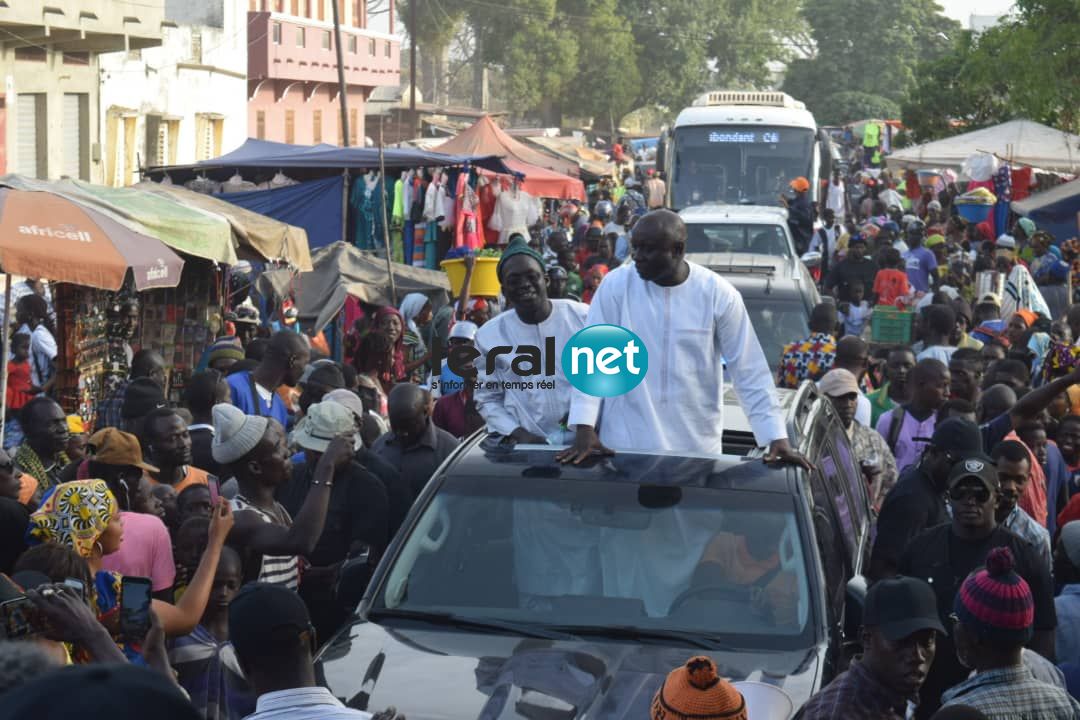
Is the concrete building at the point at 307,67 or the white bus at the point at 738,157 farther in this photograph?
the concrete building at the point at 307,67

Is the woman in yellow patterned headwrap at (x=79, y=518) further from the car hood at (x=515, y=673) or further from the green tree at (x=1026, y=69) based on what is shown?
the green tree at (x=1026, y=69)

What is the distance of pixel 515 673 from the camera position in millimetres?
4770

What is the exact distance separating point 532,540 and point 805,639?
0.96 m

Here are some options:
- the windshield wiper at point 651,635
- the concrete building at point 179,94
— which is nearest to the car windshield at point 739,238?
the windshield wiper at point 651,635

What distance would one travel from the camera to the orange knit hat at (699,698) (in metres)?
3.32

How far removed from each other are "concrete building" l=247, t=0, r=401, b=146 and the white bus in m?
19.1

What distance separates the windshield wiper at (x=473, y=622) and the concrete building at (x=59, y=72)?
1915 cm

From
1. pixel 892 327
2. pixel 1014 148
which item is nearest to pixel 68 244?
pixel 892 327

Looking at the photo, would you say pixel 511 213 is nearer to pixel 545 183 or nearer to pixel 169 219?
pixel 545 183

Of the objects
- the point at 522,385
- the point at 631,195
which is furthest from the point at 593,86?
the point at 522,385

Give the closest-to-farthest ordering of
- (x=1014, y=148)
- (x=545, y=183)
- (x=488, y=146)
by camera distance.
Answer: (x=545, y=183) → (x=488, y=146) → (x=1014, y=148)

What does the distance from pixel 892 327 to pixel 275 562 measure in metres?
9.46

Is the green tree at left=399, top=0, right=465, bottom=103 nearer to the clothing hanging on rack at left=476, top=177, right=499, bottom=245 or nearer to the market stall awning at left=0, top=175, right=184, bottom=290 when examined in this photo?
the clothing hanging on rack at left=476, top=177, right=499, bottom=245

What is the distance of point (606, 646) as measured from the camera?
16.4ft
